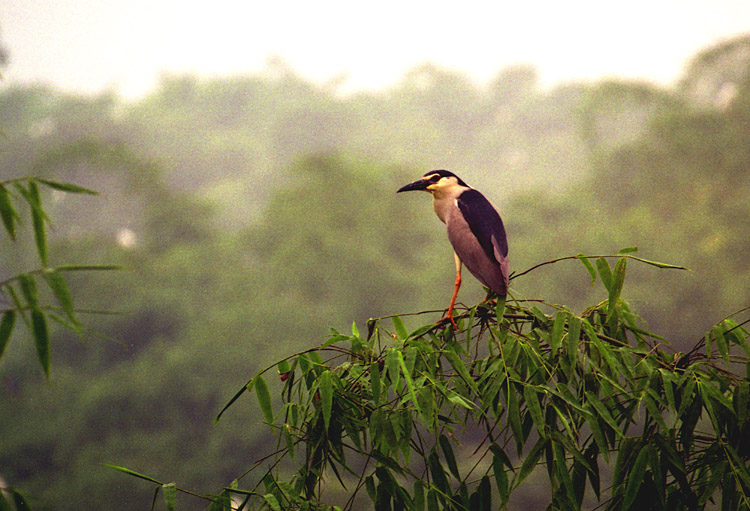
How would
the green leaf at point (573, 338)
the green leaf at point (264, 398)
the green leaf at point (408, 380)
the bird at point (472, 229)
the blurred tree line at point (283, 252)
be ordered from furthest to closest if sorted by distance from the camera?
the blurred tree line at point (283, 252) → the bird at point (472, 229) → the green leaf at point (264, 398) → the green leaf at point (573, 338) → the green leaf at point (408, 380)

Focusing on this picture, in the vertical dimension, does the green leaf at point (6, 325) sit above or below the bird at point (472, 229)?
below

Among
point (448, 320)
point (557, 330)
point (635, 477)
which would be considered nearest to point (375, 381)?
point (448, 320)

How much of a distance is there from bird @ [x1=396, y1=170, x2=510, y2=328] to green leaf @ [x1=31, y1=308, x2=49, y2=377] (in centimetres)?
87

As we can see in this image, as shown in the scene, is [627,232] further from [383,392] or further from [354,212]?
[383,392]

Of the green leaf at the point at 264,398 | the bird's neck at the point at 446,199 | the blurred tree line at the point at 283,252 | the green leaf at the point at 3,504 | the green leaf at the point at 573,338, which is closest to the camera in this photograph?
the green leaf at the point at 3,504

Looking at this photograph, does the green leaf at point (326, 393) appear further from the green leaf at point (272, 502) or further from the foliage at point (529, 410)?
the green leaf at point (272, 502)

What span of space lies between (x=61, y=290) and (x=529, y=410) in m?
0.83

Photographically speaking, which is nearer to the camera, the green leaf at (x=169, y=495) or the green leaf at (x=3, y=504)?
the green leaf at (x=3, y=504)

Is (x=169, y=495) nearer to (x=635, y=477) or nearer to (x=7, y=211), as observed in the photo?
(x=7, y=211)

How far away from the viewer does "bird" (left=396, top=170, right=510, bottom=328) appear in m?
1.66

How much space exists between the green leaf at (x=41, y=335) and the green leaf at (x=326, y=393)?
467mm

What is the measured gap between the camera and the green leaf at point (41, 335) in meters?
1.01

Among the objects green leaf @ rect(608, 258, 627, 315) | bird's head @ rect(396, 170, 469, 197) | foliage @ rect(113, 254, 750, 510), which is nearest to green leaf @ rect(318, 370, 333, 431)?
foliage @ rect(113, 254, 750, 510)

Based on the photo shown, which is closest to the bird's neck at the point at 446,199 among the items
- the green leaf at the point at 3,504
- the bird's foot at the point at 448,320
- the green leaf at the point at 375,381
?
the bird's foot at the point at 448,320
